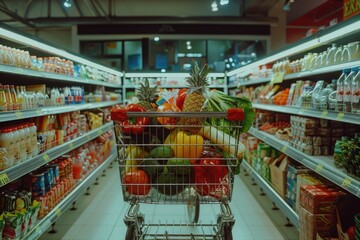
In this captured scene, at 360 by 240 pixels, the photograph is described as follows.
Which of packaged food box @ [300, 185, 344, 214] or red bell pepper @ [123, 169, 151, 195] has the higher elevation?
red bell pepper @ [123, 169, 151, 195]

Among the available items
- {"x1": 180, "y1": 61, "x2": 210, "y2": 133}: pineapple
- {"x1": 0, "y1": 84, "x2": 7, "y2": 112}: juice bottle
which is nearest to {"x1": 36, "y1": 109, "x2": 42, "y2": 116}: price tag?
{"x1": 0, "y1": 84, "x2": 7, "y2": 112}: juice bottle

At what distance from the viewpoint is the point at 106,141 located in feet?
20.1

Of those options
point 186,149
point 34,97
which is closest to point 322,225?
point 186,149

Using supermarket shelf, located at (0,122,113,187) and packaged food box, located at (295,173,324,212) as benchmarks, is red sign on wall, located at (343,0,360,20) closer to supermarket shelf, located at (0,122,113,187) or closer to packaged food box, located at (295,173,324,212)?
packaged food box, located at (295,173,324,212)

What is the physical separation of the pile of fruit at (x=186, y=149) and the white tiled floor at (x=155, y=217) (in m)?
1.57

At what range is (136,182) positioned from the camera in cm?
188

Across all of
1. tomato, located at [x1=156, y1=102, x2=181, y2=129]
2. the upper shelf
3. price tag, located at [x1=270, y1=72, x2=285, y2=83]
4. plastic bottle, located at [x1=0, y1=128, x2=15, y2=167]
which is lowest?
plastic bottle, located at [x1=0, y1=128, x2=15, y2=167]

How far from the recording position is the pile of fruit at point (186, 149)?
6.03 ft

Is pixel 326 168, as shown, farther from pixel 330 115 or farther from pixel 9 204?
pixel 9 204

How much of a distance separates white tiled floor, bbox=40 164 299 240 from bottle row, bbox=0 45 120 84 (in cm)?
156

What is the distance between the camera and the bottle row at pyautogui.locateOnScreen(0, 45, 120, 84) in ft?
8.75

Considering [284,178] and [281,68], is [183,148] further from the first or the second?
[281,68]

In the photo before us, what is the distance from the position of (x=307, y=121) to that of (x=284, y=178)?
71cm

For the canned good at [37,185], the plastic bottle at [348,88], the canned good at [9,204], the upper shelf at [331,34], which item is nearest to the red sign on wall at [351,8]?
the upper shelf at [331,34]
